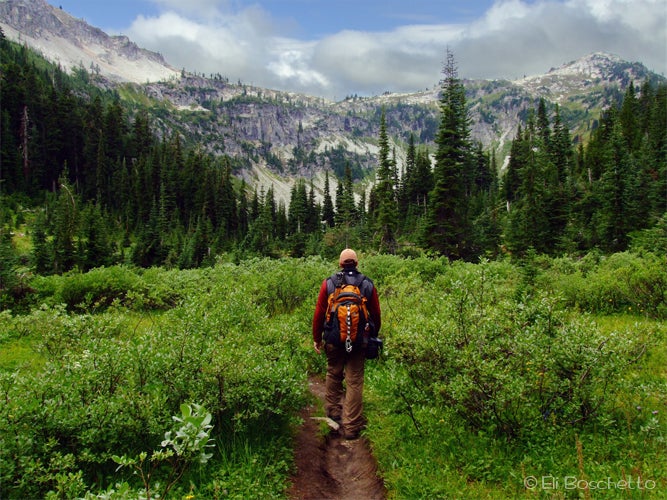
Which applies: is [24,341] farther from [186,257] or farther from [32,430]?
[186,257]

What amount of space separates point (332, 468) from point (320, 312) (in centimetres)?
238

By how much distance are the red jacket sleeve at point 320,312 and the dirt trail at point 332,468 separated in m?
1.56

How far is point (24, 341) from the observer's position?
10406 mm

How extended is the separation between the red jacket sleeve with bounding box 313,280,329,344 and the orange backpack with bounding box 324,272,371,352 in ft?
0.66

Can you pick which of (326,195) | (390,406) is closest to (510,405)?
(390,406)

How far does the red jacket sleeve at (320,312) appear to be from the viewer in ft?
21.7

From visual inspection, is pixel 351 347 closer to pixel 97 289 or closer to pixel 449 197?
pixel 97 289

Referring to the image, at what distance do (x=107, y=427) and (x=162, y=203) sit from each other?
76.5 meters

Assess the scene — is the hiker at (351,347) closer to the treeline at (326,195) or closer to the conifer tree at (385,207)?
the treeline at (326,195)

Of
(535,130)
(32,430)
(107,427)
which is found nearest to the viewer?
(32,430)

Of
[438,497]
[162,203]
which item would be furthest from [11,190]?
[438,497]

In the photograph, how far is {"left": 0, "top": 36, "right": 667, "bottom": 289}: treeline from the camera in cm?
3644

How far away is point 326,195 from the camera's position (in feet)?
328

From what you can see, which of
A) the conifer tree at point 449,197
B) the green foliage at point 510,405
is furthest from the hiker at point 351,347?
the conifer tree at point 449,197
